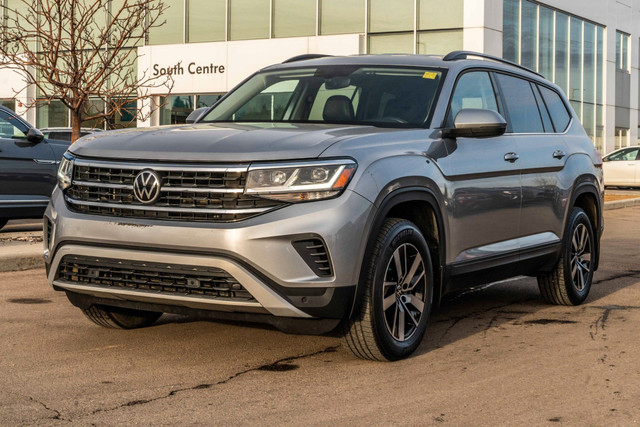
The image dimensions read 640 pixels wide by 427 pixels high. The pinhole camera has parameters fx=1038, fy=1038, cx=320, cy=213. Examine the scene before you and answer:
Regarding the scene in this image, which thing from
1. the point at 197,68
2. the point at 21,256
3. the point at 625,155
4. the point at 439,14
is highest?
the point at 439,14

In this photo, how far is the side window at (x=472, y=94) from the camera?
6789 millimetres

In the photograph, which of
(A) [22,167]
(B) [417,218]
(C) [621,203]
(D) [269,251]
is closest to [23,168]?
(A) [22,167]

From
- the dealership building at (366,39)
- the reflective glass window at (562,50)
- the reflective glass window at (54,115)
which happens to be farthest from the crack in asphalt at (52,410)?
the reflective glass window at (54,115)

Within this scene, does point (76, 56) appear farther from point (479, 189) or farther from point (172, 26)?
point (172, 26)

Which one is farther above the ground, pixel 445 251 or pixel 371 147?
pixel 371 147

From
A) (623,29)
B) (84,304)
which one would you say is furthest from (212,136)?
(623,29)

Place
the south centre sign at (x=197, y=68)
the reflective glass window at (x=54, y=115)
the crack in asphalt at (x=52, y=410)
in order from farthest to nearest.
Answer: the reflective glass window at (x=54, y=115)
the south centre sign at (x=197, y=68)
the crack in asphalt at (x=52, y=410)

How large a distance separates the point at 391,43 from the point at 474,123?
1034 inches

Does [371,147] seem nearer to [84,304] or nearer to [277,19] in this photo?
[84,304]

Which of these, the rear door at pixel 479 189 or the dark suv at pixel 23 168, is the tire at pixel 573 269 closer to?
the rear door at pixel 479 189

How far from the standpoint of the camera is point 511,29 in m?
33.1

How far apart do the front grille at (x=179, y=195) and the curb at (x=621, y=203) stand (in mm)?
18291

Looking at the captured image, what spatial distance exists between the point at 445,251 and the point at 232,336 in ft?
4.82

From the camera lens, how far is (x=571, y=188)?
809cm
